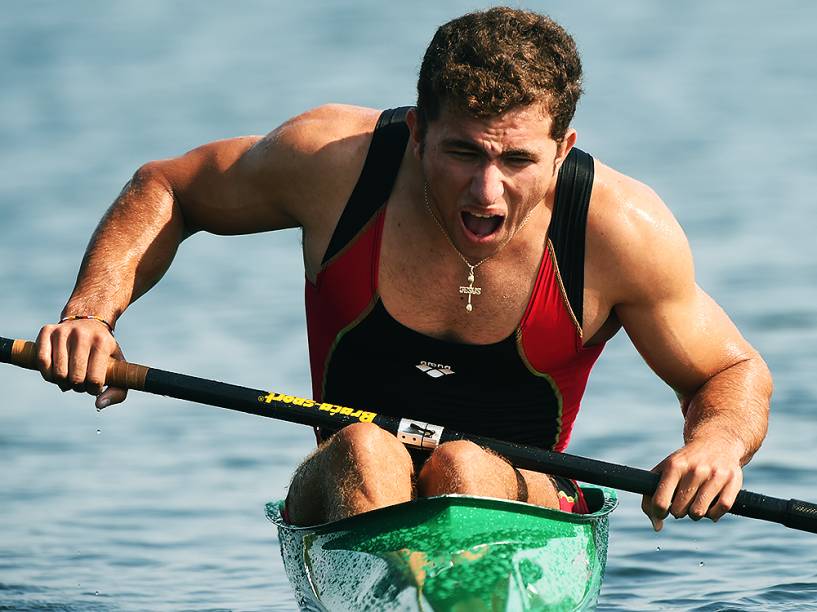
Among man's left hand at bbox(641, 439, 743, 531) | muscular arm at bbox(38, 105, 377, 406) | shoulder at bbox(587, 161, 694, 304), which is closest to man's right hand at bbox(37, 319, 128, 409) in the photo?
muscular arm at bbox(38, 105, 377, 406)

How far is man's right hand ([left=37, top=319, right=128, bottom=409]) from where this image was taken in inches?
206

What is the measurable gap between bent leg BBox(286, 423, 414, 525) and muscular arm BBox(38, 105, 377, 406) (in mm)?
782

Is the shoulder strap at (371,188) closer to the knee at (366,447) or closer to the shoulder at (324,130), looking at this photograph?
the shoulder at (324,130)

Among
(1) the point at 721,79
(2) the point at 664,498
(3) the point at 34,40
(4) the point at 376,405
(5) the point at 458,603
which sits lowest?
(5) the point at 458,603

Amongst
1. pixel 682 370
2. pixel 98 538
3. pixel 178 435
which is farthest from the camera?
pixel 178 435

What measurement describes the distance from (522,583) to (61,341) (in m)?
1.59

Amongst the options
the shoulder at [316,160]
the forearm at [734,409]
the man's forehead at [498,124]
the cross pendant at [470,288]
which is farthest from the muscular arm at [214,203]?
the forearm at [734,409]

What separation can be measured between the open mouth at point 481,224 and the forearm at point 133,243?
1.20 meters

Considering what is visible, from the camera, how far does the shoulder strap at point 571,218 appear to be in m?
5.45

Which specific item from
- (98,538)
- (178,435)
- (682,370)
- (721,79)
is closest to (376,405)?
(682,370)

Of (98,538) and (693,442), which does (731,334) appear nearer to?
(693,442)

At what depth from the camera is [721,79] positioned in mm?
16406

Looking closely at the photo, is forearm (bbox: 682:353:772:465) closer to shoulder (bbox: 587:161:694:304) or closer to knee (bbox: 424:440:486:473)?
shoulder (bbox: 587:161:694:304)

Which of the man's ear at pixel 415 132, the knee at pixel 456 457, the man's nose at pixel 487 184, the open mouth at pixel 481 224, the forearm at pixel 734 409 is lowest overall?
the knee at pixel 456 457
